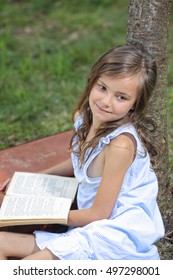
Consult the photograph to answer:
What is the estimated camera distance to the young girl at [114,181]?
244 centimetres

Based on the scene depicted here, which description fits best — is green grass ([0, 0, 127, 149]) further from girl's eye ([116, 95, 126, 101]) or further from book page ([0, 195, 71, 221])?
girl's eye ([116, 95, 126, 101])

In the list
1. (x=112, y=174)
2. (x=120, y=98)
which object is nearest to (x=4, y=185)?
(x=112, y=174)

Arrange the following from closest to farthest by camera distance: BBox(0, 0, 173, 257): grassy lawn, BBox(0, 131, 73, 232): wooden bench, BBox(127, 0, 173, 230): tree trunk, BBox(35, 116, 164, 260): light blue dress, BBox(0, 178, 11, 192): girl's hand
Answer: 1. BBox(35, 116, 164, 260): light blue dress
2. BBox(127, 0, 173, 230): tree trunk
3. BBox(0, 178, 11, 192): girl's hand
4. BBox(0, 131, 73, 232): wooden bench
5. BBox(0, 0, 173, 257): grassy lawn

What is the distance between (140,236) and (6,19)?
4.71 m

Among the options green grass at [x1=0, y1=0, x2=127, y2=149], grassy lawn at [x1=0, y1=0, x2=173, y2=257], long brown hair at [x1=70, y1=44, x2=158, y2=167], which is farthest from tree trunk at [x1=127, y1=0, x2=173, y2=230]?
green grass at [x1=0, y1=0, x2=127, y2=149]

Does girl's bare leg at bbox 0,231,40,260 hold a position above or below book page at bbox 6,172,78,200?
below

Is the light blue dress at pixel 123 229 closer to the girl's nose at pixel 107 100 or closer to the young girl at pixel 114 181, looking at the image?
the young girl at pixel 114 181

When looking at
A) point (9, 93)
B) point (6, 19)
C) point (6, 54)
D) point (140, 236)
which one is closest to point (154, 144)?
point (140, 236)

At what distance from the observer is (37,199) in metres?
2.62

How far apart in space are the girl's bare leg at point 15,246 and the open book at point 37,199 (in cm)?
8

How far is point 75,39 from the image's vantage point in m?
6.11

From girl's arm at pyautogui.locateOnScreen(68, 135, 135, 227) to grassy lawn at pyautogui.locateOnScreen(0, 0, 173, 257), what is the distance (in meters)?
1.47

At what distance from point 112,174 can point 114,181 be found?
3 centimetres

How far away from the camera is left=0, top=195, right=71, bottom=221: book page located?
2.48 metres
